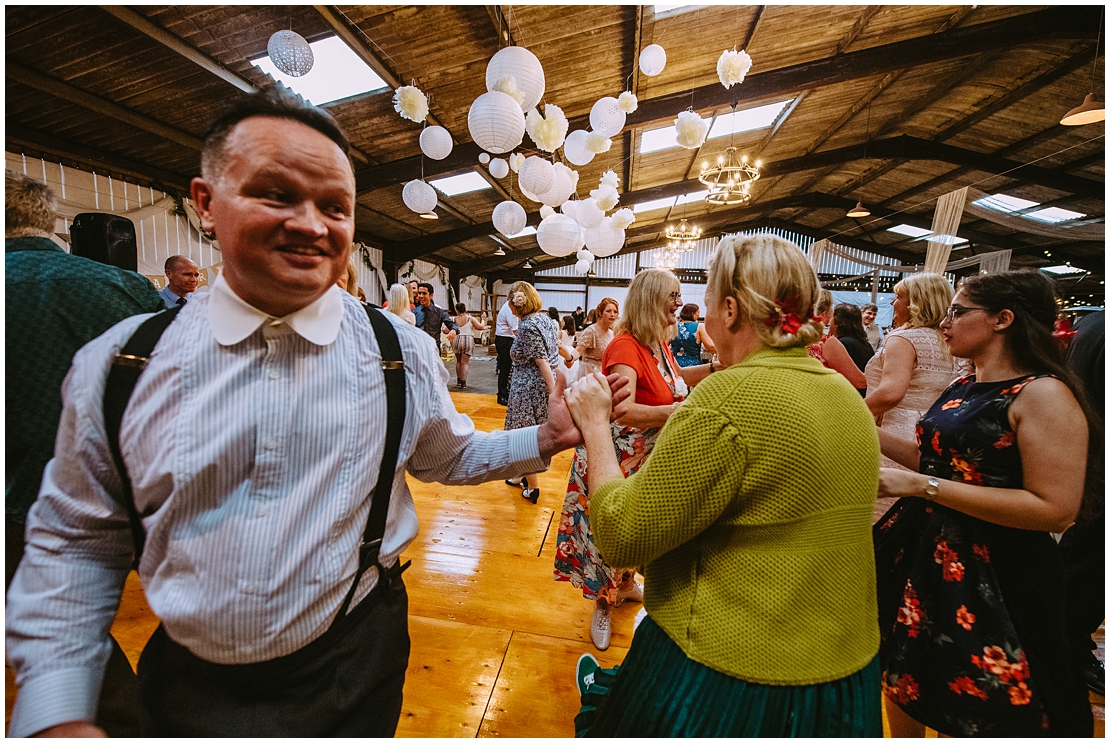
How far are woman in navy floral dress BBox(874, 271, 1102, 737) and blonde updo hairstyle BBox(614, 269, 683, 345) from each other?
964 mm

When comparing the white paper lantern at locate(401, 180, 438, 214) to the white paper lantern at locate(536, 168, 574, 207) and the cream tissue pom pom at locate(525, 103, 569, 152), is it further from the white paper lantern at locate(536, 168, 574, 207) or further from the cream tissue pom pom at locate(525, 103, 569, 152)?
the cream tissue pom pom at locate(525, 103, 569, 152)

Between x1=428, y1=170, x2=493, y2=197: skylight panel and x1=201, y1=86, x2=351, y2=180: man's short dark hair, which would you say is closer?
x1=201, y1=86, x2=351, y2=180: man's short dark hair

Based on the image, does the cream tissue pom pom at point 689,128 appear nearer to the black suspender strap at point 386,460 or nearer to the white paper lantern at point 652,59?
the white paper lantern at point 652,59

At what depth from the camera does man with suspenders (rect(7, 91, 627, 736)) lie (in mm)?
678

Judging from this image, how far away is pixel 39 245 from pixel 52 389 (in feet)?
1.31

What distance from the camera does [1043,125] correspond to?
7258mm

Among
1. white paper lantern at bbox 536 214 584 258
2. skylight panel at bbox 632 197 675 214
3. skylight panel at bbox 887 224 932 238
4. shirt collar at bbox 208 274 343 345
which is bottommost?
shirt collar at bbox 208 274 343 345

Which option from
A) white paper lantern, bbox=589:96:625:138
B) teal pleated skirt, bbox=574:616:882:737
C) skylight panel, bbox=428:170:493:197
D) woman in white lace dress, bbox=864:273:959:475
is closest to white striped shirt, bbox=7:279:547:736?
teal pleated skirt, bbox=574:616:882:737

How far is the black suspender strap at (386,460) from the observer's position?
0.81 meters

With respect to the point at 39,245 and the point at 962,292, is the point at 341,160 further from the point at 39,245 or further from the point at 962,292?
the point at 962,292

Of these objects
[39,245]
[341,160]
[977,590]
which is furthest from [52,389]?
[977,590]

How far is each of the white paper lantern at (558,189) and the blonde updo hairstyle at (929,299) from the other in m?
2.90

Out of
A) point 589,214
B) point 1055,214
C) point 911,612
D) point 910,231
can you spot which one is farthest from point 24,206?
point 910,231

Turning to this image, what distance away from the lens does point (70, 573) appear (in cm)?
67
